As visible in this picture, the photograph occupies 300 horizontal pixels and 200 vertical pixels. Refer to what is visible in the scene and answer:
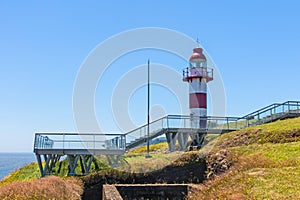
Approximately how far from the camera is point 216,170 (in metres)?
19.5

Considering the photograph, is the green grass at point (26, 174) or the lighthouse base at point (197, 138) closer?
the green grass at point (26, 174)

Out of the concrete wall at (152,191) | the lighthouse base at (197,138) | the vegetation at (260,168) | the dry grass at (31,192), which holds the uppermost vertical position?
the lighthouse base at (197,138)

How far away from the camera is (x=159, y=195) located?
60.4 ft

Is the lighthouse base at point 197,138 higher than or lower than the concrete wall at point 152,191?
higher

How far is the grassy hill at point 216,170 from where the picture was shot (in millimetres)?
11859

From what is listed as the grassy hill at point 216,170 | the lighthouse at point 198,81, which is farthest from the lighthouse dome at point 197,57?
the grassy hill at point 216,170

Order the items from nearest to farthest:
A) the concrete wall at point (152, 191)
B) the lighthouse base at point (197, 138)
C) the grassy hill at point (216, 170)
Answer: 1. the grassy hill at point (216, 170)
2. the concrete wall at point (152, 191)
3. the lighthouse base at point (197, 138)

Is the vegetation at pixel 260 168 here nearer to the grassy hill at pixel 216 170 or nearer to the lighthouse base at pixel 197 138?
the grassy hill at pixel 216 170

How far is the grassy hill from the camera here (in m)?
11.9

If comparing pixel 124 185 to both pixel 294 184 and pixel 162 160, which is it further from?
pixel 294 184

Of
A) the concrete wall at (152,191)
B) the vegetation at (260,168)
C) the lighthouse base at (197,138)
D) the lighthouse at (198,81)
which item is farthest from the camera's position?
the lighthouse at (198,81)

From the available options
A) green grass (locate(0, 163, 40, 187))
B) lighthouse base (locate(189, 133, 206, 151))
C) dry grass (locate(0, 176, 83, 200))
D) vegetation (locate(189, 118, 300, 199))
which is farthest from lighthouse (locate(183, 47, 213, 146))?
dry grass (locate(0, 176, 83, 200))

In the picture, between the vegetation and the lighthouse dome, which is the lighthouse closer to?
the lighthouse dome

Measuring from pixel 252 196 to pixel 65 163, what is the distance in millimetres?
17461
